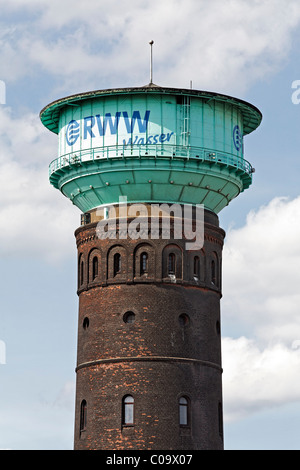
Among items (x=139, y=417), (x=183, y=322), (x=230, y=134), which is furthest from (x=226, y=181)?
(x=139, y=417)

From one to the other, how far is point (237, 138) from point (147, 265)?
328 inches

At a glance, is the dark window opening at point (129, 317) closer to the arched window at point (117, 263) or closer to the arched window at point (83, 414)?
the arched window at point (117, 263)

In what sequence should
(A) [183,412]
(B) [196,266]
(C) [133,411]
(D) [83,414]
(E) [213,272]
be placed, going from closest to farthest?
(C) [133,411] < (A) [183,412] < (D) [83,414] < (B) [196,266] < (E) [213,272]

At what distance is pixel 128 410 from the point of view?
57.7 metres

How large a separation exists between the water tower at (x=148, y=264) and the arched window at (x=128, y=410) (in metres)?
0.05

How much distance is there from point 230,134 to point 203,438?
15232 mm

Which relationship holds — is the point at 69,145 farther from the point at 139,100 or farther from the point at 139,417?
the point at 139,417

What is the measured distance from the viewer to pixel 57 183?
63.6m

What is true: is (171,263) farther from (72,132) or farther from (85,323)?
(72,132)

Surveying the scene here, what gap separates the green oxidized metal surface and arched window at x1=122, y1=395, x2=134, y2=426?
9811 mm

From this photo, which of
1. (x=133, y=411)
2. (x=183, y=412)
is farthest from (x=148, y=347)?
(x=183, y=412)
